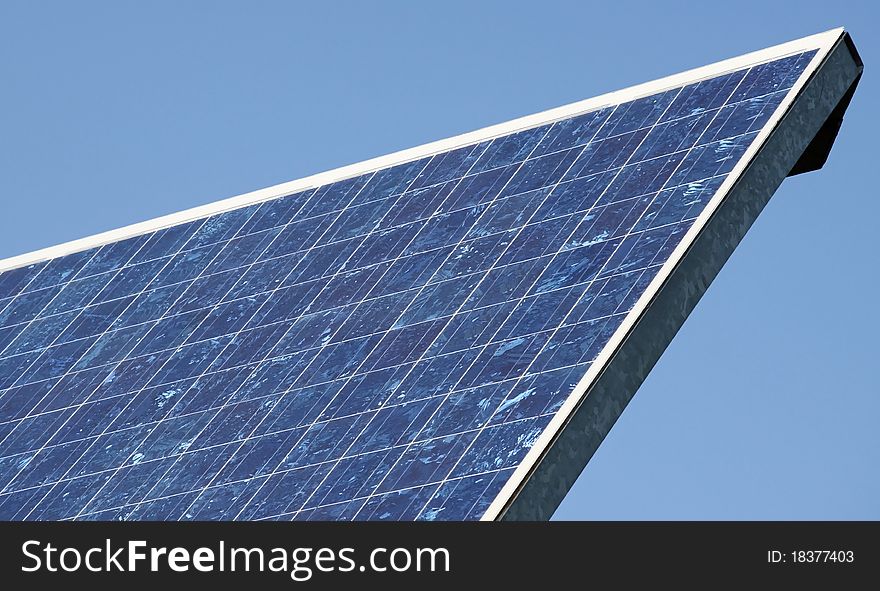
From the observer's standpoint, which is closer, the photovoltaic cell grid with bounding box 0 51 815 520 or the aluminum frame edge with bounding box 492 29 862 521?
the aluminum frame edge with bounding box 492 29 862 521

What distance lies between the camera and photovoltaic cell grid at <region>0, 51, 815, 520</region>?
74.1 feet

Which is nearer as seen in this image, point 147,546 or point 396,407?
point 147,546

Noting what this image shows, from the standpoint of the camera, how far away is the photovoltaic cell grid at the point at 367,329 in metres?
22.6

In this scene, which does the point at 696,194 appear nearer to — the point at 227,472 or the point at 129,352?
the point at 227,472

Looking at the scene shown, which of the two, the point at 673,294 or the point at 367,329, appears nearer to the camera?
the point at 673,294

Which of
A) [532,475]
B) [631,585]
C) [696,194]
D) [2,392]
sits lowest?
[631,585]

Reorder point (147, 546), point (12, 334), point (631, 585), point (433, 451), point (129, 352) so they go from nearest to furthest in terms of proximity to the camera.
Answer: point (631, 585) → point (147, 546) → point (433, 451) → point (129, 352) → point (12, 334)

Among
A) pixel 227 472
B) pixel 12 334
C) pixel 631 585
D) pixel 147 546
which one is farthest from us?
pixel 12 334

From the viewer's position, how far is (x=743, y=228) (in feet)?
81.7

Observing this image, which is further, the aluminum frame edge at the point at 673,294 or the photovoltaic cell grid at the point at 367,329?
the photovoltaic cell grid at the point at 367,329

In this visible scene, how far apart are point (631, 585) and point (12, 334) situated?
14902mm

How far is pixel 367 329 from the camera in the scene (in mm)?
25609

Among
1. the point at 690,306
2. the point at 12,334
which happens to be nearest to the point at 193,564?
the point at 690,306

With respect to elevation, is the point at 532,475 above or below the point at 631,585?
above
